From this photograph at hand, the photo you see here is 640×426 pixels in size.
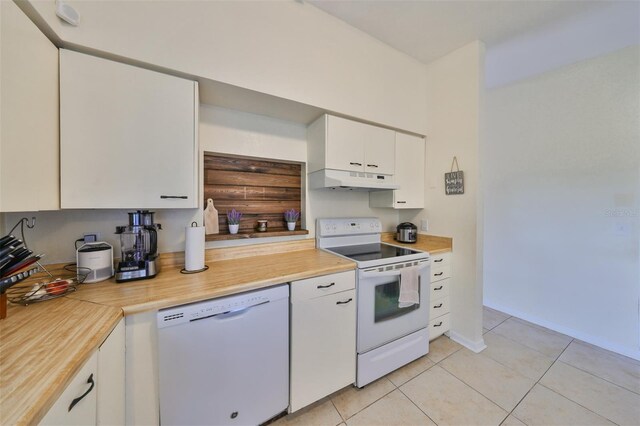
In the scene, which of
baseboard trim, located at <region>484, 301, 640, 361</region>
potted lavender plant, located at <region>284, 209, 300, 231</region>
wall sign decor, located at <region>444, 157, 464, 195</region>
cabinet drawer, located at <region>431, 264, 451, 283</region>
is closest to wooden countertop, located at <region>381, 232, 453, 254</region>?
cabinet drawer, located at <region>431, 264, 451, 283</region>

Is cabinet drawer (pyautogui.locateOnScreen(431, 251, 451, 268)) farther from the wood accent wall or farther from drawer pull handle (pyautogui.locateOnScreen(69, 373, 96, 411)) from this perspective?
drawer pull handle (pyautogui.locateOnScreen(69, 373, 96, 411))

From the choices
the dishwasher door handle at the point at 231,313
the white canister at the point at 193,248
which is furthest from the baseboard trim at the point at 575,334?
the white canister at the point at 193,248

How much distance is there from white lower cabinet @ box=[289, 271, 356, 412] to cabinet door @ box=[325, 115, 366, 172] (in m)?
0.90

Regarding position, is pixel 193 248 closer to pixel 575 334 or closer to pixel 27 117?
pixel 27 117

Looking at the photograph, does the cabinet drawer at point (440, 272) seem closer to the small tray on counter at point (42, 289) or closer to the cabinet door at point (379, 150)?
the cabinet door at point (379, 150)

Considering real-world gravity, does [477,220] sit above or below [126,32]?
below

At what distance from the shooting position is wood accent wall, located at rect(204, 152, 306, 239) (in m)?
1.77

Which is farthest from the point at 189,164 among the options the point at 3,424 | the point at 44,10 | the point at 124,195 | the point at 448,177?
the point at 448,177

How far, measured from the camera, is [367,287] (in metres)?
1.51

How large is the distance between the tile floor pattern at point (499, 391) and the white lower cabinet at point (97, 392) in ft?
2.92

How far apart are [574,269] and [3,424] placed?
3611 millimetres

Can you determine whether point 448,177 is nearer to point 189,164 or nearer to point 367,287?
point 367,287

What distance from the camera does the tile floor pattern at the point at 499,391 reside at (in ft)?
4.40

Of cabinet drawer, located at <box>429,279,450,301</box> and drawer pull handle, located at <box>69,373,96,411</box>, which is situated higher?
drawer pull handle, located at <box>69,373,96,411</box>
